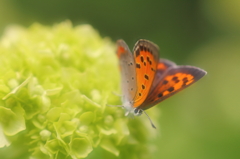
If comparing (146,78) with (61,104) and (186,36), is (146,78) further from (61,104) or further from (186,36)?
(186,36)

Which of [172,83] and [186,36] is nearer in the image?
[172,83]

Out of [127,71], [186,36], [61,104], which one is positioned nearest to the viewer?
[61,104]

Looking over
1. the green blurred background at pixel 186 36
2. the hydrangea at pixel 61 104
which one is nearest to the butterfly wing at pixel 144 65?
the hydrangea at pixel 61 104

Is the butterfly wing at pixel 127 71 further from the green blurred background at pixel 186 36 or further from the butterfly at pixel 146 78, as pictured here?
the green blurred background at pixel 186 36

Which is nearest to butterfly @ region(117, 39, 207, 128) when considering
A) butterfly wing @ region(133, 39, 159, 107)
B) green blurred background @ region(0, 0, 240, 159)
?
butterfly wing @ region(133, 39, 159, 107)

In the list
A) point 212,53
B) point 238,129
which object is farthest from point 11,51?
point 212,53

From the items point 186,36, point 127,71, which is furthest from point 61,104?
point 186,36

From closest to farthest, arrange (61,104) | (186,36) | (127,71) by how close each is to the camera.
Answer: (61,104) < (127,71) < (186,36)
